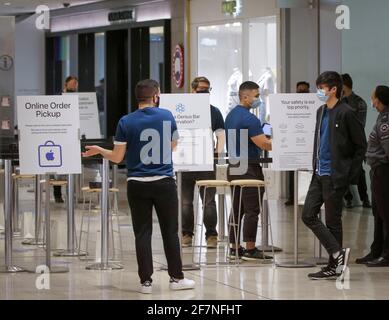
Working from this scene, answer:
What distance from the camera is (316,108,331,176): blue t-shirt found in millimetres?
A: 7965

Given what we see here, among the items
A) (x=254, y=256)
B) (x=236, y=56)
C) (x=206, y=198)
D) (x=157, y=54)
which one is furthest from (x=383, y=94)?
(x=157, y=54)

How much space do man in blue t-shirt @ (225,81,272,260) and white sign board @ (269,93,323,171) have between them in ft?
0.63

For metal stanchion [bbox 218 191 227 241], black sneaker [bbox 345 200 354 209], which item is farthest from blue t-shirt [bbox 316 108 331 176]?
black sneaker [bbox 345 200 354 209]

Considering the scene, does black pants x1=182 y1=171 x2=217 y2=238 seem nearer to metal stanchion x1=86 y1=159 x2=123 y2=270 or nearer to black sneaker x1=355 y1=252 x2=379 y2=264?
metal stanchion x1=86 y1=159 x2=123 y2=270

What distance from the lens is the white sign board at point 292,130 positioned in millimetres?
8594

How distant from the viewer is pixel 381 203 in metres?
8.77

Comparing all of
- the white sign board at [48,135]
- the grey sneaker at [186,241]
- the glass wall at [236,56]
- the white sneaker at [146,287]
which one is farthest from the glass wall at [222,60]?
the white sneaker at [146,287]

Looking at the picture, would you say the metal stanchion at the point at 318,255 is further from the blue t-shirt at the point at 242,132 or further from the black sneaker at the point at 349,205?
the black sneaker at the point at 349,205

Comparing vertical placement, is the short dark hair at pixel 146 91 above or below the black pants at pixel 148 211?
above

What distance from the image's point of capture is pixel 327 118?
26.3 feet

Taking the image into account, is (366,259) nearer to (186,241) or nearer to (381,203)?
(381,203)

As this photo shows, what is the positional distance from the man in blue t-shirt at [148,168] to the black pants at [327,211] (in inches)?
46.8
